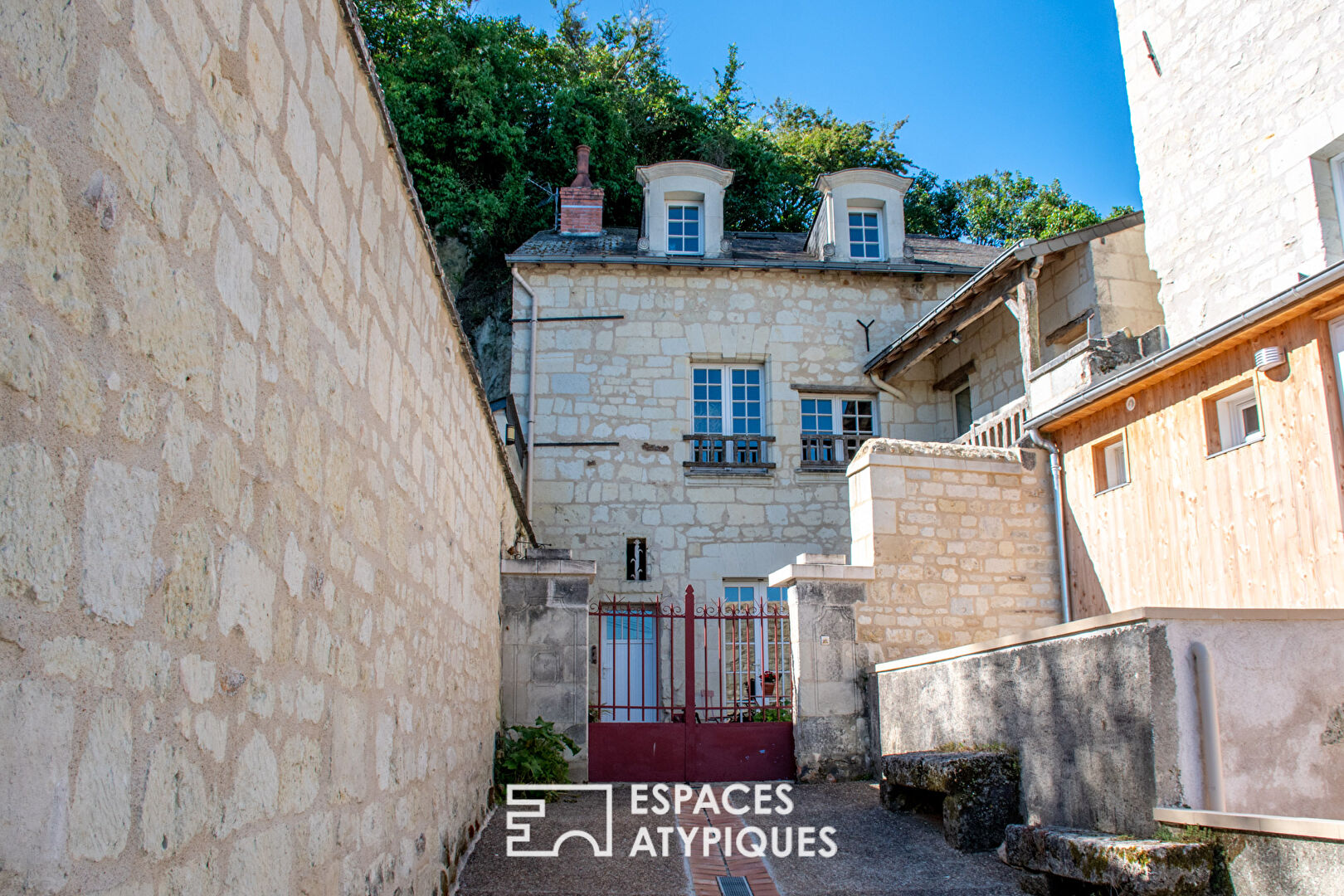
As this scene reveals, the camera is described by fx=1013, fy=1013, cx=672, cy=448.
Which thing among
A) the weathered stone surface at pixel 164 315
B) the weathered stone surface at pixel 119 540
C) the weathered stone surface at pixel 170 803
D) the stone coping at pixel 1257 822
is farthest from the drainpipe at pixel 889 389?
the weathered stone surface at pixel 119 540

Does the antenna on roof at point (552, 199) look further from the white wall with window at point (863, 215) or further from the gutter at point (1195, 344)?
the gutter at point (1195, 344)

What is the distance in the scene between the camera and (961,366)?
12.7 metres

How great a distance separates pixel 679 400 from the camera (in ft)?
41.6

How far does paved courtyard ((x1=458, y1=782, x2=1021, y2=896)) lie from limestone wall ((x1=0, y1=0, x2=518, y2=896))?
1550 millimetres

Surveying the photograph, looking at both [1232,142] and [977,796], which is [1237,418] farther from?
[977,796]

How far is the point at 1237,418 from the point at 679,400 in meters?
6.68

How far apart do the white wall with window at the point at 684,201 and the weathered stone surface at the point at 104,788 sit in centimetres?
1233

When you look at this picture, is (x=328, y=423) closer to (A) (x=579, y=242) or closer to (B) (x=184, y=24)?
(B) (x=184, y=24)

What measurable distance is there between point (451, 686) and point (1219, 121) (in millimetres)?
8372

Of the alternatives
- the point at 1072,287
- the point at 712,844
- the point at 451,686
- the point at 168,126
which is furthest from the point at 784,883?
the point at 1072,287

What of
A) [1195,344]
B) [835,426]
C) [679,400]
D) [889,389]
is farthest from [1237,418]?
Answer: [679,400]

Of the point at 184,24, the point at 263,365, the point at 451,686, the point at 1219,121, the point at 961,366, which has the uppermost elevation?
the point at 1219,121

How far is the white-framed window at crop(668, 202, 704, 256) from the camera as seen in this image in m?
13.6

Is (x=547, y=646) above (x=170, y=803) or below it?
above
